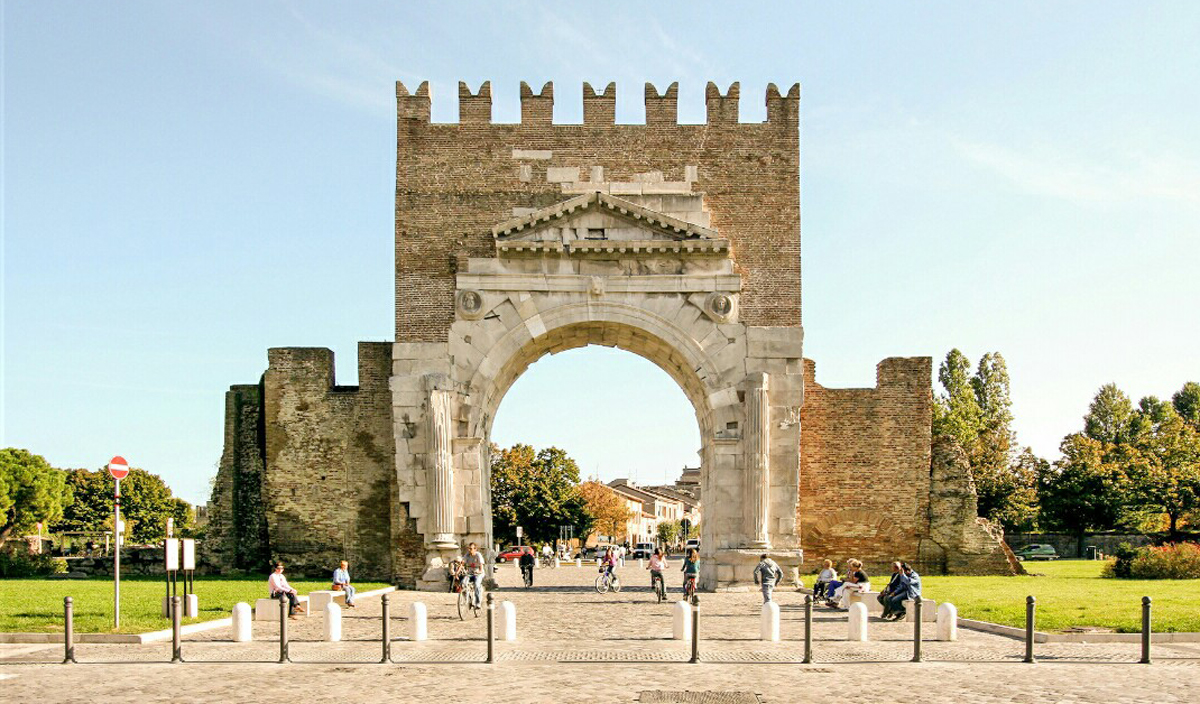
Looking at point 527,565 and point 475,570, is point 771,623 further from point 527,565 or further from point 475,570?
point 527,565

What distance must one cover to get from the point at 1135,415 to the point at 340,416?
5866 cm

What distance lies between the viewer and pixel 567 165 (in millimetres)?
28125

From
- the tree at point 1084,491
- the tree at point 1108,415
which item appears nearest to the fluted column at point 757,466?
the tree at point 1084,491

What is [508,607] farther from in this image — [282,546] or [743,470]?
[282,546]

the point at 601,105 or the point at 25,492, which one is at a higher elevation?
the point at 601,105

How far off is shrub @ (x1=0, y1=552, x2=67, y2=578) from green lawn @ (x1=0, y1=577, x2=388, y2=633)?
189 inches

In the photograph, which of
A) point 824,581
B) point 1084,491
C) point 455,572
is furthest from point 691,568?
point 1084,491

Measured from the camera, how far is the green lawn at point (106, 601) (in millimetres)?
17016

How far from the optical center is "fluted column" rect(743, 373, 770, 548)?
26.5 m

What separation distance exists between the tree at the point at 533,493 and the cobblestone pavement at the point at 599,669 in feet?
161

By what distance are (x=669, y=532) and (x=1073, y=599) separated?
101301mm

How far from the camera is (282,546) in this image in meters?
28.9

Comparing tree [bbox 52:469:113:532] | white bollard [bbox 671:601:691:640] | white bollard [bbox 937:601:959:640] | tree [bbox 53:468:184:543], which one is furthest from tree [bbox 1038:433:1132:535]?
tree [bbox 52:469:113:532]


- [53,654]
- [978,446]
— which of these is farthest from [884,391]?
[978,446]
